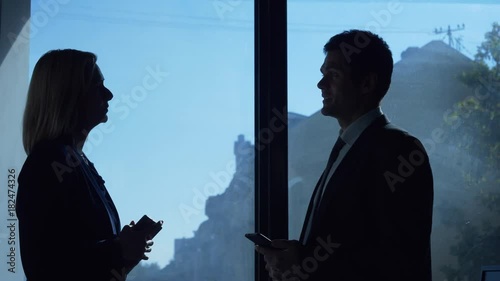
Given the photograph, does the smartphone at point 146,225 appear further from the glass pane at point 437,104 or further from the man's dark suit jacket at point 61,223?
the glass pane at point 437,104

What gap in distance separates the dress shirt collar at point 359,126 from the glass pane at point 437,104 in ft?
2.37

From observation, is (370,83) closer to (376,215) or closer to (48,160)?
(376,215)

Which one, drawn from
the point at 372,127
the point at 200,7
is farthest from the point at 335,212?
the point at 200,7

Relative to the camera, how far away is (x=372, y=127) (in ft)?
5.34

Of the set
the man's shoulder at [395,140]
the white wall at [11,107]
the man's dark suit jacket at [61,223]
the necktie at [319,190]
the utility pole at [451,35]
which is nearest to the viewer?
the man's dark suit jacket at [61,223]

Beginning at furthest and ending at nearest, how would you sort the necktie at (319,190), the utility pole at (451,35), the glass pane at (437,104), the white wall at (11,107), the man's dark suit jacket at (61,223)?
the utility pole at (451,35) → the glass pane at (437,104) → the white wall at (11,107) → the necktie at (319,190) → the man's dark suit jacket at (61,223)

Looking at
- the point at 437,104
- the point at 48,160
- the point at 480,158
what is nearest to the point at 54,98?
the point at 48,160

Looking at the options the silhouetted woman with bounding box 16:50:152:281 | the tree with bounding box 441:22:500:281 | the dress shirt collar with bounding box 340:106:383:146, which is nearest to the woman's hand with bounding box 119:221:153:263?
the silhouetted woman with bounding box 16:50:152:281

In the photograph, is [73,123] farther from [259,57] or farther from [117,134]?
[259,57]

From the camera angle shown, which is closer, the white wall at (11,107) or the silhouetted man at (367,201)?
the silhouetted man at (367,201)

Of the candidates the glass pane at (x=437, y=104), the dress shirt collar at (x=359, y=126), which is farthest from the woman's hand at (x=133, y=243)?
the glass pane at (x=437, y=104)

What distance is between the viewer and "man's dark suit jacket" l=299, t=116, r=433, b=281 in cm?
145

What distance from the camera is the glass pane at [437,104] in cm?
247

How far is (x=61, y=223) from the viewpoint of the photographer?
1.42m
